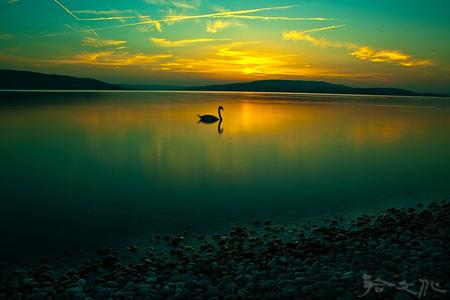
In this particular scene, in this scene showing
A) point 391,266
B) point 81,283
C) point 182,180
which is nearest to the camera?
point 81,283

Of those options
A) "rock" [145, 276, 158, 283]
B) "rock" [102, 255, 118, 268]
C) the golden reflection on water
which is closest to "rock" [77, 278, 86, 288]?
"rock" [102, 255, 118, 268]

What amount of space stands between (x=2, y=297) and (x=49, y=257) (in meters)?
2.11

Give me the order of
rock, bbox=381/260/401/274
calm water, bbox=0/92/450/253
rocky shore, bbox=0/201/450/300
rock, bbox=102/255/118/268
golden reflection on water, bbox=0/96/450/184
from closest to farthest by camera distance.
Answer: rocky shore, bbox=0/201/450/300
rock, bbox=381/260/401/274
rock, bbox=102/255/118/268
calm water, bbox=0/92/450/253
golden reflection on water, bbox=0/96/450/184

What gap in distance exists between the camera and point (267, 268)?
7.93 metres

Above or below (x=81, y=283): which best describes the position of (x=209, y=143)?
above

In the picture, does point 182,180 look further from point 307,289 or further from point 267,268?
point 307,289

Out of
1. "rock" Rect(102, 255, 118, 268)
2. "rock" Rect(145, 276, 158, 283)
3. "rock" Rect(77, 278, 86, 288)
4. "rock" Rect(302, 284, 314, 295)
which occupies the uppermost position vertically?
"rock" Rect(302, 284, 314, 295)

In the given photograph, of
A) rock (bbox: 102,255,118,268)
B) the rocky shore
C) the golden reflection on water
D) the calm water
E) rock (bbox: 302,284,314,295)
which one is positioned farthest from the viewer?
the golden reflection on water

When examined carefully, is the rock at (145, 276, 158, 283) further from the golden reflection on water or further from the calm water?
the golden reflection on water

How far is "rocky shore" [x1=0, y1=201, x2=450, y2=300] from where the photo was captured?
6.62 m

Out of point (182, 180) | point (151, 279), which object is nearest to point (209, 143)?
point (182, 180)

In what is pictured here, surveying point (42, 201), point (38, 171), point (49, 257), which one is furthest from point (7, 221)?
point (38, 171)

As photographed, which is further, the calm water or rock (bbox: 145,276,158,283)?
the calm water

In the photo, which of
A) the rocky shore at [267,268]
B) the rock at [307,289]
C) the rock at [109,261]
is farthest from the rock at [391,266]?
the rock at [109,261]
